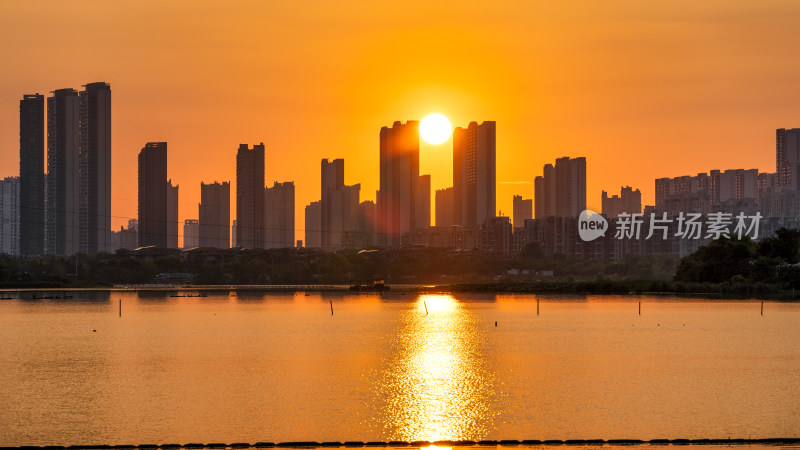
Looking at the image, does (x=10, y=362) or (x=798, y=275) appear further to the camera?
(x=798, y=275)

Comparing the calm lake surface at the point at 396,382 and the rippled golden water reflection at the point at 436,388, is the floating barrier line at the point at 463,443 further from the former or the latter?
the rippled golden water reflection at the point at 436,388

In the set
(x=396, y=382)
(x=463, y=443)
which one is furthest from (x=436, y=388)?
(x=463, y=443)

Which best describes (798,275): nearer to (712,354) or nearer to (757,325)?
(757,325)

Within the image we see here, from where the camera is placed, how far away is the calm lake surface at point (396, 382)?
36531 millimetres

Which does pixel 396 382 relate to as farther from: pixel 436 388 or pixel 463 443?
pixel 463 443

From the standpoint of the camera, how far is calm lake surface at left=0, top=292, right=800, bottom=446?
3653 centimetres

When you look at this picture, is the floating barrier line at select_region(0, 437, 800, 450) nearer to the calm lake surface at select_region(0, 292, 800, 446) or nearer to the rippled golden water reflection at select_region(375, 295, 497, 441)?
the calm lake surface at select_region(0, 292, 800, 446)

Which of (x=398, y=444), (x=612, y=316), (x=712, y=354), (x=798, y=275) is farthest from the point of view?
(x=798, y=275)

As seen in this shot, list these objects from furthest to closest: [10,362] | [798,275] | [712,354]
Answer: [798,275] < [712,354] < [10,362]

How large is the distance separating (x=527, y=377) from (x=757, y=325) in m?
49.2

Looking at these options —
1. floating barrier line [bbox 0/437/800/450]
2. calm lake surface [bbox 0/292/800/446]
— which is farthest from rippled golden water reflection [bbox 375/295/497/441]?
floating barrier line [bbox 0/437/800/450]

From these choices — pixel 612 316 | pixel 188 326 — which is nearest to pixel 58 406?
pixel 188 326

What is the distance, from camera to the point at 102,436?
34.9 m

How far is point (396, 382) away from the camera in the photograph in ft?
167
